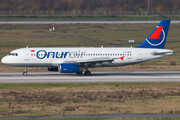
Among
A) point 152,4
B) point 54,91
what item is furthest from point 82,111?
point 152,4

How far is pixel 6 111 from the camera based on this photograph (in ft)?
76.9

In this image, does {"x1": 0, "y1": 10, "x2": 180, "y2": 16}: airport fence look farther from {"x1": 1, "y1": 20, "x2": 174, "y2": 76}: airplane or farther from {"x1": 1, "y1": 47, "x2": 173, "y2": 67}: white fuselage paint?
{"x1": 1, "y1": 47, "x2": 173, "y2": 67}: white fuselage paint

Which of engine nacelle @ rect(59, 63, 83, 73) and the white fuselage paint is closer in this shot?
engine nacelle @ rect(59, 63, 83, 73)

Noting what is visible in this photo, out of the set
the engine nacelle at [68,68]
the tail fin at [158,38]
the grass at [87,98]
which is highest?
the tail fin at [158,38]

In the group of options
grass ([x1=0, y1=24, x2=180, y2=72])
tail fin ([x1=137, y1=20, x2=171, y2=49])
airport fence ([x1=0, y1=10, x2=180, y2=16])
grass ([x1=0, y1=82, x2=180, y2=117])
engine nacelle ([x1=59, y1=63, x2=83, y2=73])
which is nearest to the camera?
grass ([x1=0, y1=82, x2=180, y2=117])

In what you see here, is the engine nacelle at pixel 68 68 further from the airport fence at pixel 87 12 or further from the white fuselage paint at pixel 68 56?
the airport fence at pixel 87 12

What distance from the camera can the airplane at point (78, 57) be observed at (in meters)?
44.3

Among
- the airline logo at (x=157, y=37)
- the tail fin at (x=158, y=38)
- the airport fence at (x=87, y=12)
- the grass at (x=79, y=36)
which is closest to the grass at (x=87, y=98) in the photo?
the tail fin at (x=158, y=38)

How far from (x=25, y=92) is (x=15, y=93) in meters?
1.05

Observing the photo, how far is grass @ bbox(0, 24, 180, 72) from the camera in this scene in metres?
82.7

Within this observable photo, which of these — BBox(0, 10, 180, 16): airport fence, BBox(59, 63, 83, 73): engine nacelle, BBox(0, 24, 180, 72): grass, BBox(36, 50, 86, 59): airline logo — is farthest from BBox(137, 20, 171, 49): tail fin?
BBox(0, 10, 180, 16): airport fence

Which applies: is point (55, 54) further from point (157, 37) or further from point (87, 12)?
point (87, 12)

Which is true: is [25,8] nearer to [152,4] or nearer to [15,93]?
[152,4]

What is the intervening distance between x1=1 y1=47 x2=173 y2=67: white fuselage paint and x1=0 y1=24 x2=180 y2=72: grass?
56.7 feet
